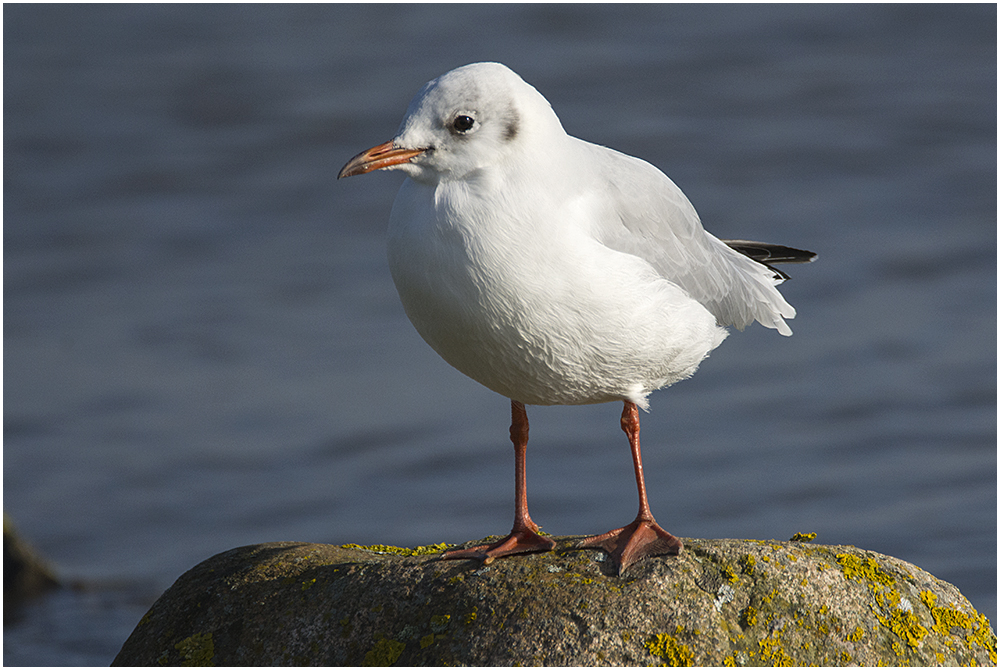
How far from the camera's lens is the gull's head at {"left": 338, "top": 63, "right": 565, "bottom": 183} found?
4.71 metres

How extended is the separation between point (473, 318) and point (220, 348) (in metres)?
8.26

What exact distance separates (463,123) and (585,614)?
6.54 feet

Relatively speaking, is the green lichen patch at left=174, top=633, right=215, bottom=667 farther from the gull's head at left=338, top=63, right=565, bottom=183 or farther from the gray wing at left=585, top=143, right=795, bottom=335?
the gray wing at left=585, top=143, right=795, bottom=335

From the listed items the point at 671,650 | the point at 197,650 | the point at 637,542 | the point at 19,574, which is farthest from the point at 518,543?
the point at 19,574

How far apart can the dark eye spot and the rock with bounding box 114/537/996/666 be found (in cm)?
183

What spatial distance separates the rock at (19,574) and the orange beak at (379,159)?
551 centimetres

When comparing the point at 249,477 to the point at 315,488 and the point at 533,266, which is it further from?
the point at 533,266

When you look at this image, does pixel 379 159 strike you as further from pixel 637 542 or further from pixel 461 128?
pixel 637 542

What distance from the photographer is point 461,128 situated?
476 cm

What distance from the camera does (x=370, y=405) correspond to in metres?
11.5

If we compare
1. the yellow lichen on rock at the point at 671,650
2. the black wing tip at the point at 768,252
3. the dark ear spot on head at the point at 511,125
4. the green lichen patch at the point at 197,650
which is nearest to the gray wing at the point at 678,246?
the black wing tip at the point at 768,252

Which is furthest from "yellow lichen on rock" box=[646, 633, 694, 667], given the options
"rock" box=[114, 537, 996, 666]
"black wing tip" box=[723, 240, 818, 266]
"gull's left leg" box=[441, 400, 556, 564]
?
"black wing tip" box=[723, 240, 818, 266]

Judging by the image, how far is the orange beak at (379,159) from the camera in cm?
468

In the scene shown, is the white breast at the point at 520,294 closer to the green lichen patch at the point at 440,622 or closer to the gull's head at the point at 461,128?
the gull's head at the point at 461,128
